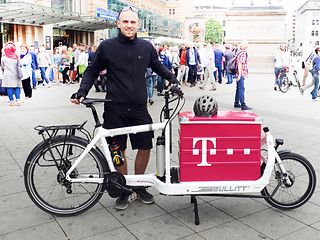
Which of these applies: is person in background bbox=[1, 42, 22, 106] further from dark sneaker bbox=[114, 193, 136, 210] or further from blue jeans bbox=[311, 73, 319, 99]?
blue jeans bbox=[311, 73, 319, 99]

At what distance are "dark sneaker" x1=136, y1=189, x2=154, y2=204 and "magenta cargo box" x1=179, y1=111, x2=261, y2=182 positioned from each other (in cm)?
65

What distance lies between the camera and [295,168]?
4.29 m

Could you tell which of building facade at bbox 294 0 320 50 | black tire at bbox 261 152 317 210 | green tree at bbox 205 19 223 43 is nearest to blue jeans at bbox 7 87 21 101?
black tire at bbox 261 152 317 210

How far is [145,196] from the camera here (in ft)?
14.7

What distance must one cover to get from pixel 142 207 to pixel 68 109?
7.42 metres

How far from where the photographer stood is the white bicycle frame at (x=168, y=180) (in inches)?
156

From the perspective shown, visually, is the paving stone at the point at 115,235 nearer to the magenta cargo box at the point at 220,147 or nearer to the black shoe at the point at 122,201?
the black shoe at the point at 122,201

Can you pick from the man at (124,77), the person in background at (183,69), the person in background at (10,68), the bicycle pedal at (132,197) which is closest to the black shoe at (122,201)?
the man at (124,77)

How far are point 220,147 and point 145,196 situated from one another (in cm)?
106

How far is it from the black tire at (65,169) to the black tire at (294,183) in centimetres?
166

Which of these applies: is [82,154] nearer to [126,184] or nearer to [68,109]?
[126,184]

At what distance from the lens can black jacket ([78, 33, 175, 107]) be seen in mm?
4156

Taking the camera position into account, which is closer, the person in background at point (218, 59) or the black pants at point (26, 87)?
the black pants at point (26, 87)

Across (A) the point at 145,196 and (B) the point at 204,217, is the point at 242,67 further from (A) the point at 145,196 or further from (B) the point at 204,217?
(B) the point at 204,217
